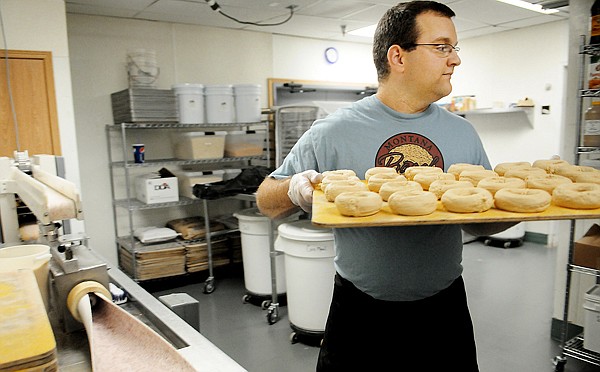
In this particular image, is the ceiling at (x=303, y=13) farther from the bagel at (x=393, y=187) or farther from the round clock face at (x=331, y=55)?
the bagel at (x=393, y=187)

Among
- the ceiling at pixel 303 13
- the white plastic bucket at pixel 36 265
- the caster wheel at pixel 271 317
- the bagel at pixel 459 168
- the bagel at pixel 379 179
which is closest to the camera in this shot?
the white plastic bucket at pixel 36 265

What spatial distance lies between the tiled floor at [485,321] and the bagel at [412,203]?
1986mm

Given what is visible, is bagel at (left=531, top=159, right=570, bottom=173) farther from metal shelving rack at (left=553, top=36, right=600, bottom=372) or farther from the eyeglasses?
metal shelving rack at (left=553, top=36, right=600, bottom=372)

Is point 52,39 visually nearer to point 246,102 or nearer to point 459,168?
point 246,102

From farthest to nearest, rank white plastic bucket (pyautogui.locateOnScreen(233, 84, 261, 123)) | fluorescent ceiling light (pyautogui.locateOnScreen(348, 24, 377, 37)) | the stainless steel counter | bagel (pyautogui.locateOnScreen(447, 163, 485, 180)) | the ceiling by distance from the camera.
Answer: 1. fluorescent ceiling light (pyautogui.locateOnScreen(348, 24, 377, 37))
2. white plastic bucket (pyautogui.locateOnScreen(233, 84, 261, 123))
3. the ceiling
4. bagel (pyautogui.locateOnScreen(447, 163, 485, 180))
5. the stainless steel counter

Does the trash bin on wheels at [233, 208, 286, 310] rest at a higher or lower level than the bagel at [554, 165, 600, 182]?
lower

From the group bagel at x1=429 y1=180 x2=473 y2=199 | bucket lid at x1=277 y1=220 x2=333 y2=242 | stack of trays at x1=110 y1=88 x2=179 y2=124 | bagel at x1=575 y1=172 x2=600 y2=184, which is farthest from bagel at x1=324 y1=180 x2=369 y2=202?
stack of trays at x1=110 y1=88 x2=179 y2=124

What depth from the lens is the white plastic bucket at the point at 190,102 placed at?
4.05 meters

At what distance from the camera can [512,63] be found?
538cm

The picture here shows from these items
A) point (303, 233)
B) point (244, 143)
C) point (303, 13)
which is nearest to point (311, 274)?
point (303, 233)

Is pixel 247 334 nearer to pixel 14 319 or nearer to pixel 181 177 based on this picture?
pixel 181 177

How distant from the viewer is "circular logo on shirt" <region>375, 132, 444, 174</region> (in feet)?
4.53

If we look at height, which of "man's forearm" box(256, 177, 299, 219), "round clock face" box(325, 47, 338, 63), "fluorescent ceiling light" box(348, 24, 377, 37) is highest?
"fluorescent ceiling light" box(348, 24, 377, 37)

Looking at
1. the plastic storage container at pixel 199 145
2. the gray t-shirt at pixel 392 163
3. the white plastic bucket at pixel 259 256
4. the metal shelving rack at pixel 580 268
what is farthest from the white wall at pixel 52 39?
the metal shelving rack at pixel 580 268
